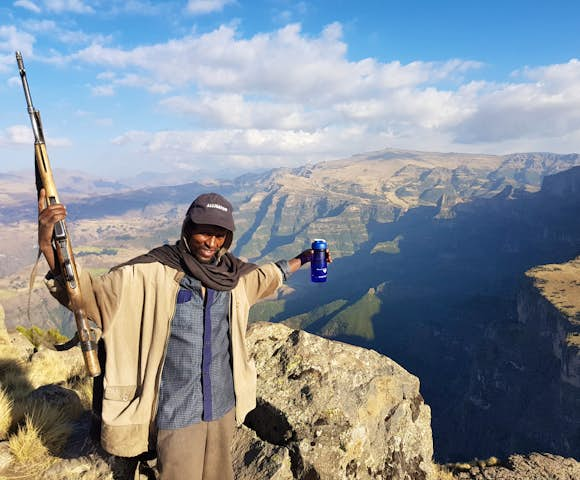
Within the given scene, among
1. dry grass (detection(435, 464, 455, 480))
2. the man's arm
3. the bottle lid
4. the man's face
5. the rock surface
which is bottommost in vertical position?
the rock surface

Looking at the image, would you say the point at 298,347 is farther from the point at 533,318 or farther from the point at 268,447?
the point at 533,318

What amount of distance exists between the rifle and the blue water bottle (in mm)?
4032

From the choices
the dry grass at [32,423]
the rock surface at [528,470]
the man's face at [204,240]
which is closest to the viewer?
the man's face at [204,240]

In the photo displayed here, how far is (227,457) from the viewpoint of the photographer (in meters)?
4.92

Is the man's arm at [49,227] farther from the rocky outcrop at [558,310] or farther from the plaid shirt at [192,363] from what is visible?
the rocky outcrop at [558,310]

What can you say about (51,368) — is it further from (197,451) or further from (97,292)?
(97,292)

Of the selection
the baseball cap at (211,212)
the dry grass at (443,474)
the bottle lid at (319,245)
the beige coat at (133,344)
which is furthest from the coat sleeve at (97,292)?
the dry grass at (443,474)

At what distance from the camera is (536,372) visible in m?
152

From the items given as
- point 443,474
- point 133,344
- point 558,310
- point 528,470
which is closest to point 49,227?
point 133,344

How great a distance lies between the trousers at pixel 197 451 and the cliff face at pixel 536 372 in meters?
154

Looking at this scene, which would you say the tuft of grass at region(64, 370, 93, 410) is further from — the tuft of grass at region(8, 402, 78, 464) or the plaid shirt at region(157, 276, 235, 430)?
the plaid shirt at region(157, 276, 235, 430)

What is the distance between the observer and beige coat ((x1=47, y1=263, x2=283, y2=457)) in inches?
160

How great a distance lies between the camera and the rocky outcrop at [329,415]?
667 centimetres

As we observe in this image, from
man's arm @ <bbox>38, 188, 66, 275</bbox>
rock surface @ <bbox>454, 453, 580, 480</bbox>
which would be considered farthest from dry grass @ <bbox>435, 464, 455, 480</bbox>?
man's arm @ <bbox>38, 188, 66, 275</bbox>
